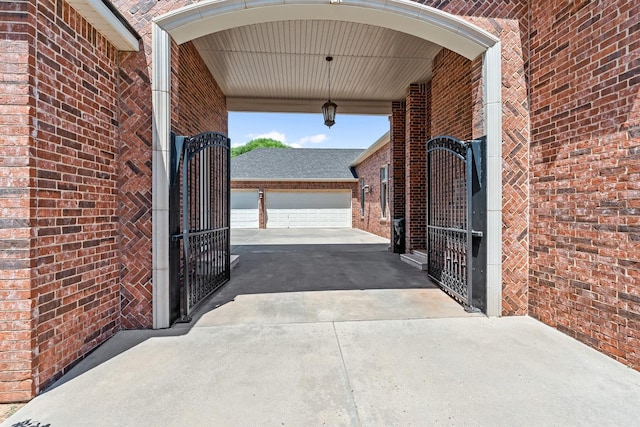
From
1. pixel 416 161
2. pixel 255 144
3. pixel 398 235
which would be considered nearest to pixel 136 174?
pixel 416 161

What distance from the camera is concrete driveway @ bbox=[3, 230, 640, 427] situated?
205 centimetres

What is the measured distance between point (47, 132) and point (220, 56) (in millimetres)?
4385

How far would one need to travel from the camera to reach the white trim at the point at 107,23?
8.93 ft

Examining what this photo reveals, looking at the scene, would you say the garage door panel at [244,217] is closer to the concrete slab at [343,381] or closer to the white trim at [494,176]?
the concrete slab at [343,381]

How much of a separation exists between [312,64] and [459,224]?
14.8 feet

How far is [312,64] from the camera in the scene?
653 cm

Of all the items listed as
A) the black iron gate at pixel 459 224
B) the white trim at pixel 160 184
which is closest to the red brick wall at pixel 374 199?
the black iron gate at pixel 459 224

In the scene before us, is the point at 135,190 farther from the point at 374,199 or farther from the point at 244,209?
the point at 244,209

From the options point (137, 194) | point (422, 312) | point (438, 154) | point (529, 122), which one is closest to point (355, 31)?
point (438, 154)

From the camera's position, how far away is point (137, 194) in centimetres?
345

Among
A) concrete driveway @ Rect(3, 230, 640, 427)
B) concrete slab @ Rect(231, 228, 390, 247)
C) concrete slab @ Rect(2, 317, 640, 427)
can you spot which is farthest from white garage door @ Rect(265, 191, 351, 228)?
concrete slab @ Rect(2, 317, 640, 427)

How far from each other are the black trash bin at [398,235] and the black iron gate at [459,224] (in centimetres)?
274

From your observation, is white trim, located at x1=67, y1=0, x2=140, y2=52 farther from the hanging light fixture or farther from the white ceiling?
the hanging light fixture

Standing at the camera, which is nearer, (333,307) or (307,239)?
(333,307)
